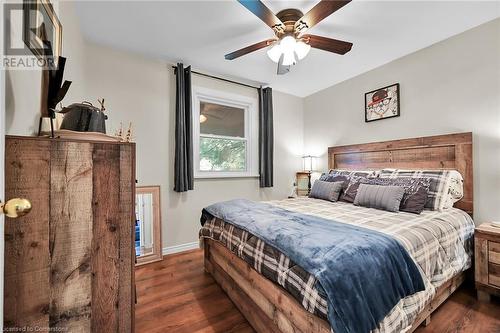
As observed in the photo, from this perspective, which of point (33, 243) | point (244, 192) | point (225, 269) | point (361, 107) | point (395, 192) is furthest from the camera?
point (244, 192)

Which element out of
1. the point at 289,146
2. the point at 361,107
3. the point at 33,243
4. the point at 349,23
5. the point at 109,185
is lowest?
the point at 33,243

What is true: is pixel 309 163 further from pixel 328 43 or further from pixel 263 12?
pixel 263 12

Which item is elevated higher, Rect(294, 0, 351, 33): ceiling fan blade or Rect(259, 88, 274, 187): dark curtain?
Rect(294, 0, 351, 33): ceiling fan blade

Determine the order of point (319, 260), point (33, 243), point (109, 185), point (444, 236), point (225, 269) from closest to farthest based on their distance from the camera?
point (33, 243) → point (109, 185) → point (319, 260) → point (444, 236) → point (225, 269)

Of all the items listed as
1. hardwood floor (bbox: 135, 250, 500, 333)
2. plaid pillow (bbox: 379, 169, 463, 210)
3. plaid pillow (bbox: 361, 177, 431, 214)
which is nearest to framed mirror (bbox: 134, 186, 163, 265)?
hardwood floor (bbox: 135, 250, 500, 333)

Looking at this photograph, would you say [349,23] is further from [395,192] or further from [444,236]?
[444,236]

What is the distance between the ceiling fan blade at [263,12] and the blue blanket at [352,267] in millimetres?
1529

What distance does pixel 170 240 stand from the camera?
2971mm

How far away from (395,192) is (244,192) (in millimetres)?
2109

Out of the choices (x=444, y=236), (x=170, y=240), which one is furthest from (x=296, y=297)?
(x=170, y=240)

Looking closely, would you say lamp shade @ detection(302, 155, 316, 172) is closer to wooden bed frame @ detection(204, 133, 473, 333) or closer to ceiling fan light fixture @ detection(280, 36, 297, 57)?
wooden bed frame @ detection(204, 133, 473, 333)

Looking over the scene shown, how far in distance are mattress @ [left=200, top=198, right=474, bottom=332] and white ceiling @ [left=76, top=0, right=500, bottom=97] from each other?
1.85 m

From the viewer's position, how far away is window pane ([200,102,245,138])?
3.38 meters

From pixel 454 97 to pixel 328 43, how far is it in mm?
1604
